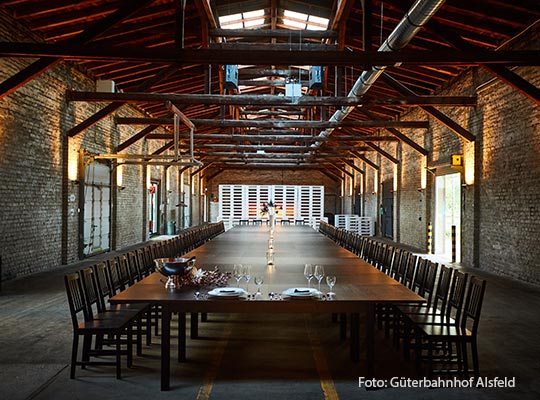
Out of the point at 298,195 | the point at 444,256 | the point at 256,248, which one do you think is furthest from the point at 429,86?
the point at 298,195

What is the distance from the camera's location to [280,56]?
261 inches

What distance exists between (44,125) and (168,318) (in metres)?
7.39

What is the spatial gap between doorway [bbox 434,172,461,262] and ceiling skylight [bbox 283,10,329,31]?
15.7ft

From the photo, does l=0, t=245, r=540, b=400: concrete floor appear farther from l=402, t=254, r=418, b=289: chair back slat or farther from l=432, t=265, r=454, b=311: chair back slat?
l=402, t=254, r=418, b=289: chair back slat

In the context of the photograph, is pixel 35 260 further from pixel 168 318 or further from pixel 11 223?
pixel 168 318

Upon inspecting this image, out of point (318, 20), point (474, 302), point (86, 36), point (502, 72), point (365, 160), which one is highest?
point (318, 20)

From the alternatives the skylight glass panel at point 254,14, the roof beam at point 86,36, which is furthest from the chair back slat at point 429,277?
the skylight glass panel at point 254,14

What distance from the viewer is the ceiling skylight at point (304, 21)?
10.3 meters

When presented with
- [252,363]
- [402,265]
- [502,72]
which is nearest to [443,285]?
[402,265]

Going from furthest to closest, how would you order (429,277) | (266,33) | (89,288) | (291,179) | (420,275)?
1. (291,179)
2. (266,33)
3. (420,275)
4. (429,277)
5. (89,288)

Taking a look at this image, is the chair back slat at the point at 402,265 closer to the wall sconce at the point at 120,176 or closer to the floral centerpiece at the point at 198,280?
the floral centerpiece at the point at 198,280

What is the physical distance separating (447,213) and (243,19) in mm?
7129

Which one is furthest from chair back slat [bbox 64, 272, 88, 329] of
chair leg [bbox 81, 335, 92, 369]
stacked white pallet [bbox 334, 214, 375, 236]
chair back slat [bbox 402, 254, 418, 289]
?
stacked white pallet [bbox 334, 214, 375, 236]

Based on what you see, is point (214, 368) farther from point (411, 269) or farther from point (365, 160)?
point (365, 160)
